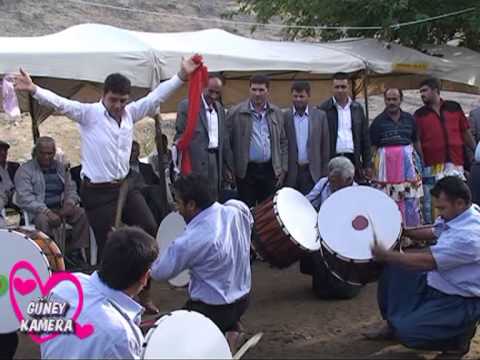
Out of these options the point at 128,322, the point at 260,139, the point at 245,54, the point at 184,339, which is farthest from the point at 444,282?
the point at 245,54

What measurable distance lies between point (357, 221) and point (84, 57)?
3.10 meters

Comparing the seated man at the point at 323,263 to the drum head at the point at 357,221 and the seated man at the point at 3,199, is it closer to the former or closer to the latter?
the drum head at the point at 357,221

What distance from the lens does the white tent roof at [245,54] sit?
865 cm

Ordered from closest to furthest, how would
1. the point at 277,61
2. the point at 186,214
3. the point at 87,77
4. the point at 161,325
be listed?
the point at 161,325 < the point at 186,214 < the point at 87,77 < the point at 277,61

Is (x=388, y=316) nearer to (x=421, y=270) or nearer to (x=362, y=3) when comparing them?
(x=421, y=270)

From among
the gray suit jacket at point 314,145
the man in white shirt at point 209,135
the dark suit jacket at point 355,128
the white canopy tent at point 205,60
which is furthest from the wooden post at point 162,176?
the dark suit jacket at point 355,128

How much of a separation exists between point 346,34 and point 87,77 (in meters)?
6.09

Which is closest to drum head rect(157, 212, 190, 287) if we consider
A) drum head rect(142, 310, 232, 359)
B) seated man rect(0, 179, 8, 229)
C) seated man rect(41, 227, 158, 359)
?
seated man rect(0, 179, 8, 229)

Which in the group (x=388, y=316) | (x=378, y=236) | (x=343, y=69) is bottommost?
(x=388, y=316)

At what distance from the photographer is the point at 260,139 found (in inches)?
332

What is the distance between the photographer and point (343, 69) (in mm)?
9992

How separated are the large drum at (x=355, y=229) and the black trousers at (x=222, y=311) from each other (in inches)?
39.8

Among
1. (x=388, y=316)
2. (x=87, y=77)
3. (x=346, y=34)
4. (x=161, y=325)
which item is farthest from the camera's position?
(x=346, y=34)

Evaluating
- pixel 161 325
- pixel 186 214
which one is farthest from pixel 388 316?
pixel 161 325
